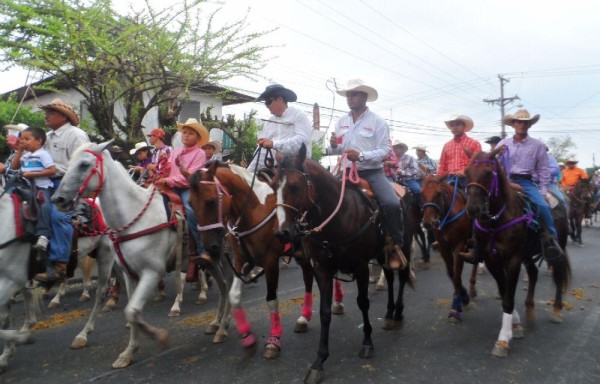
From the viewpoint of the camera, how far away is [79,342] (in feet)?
16.9

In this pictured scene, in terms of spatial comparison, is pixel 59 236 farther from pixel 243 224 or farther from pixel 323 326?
pixel 323 326

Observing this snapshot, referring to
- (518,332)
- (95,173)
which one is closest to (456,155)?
(518,332)

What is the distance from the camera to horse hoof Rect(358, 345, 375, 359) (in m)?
4.57

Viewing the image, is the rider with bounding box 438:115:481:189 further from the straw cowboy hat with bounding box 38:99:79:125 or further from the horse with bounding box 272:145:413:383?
the straw cowboy hat with bounding box 38:99:79:125

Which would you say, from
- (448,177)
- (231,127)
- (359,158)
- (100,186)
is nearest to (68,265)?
(100,186)

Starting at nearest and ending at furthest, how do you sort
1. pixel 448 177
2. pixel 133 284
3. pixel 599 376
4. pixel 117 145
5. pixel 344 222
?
1. pixel 599 376
2. pixel 344 222
3. pixel 133 284
4. pixel 448 177
5. pixel 117 145

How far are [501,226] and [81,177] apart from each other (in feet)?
15.1

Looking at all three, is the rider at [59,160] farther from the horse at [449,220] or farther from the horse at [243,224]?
the horse at [449,220]

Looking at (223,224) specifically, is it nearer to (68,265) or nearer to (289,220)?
(289,220)

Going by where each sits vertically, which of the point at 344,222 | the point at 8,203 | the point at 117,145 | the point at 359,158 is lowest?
the point at 344,222

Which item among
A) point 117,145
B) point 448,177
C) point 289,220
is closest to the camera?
point 289,220

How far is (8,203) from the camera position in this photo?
4.49 metres

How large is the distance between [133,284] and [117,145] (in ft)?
23.7

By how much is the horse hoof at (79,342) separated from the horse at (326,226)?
2908 millimetres
